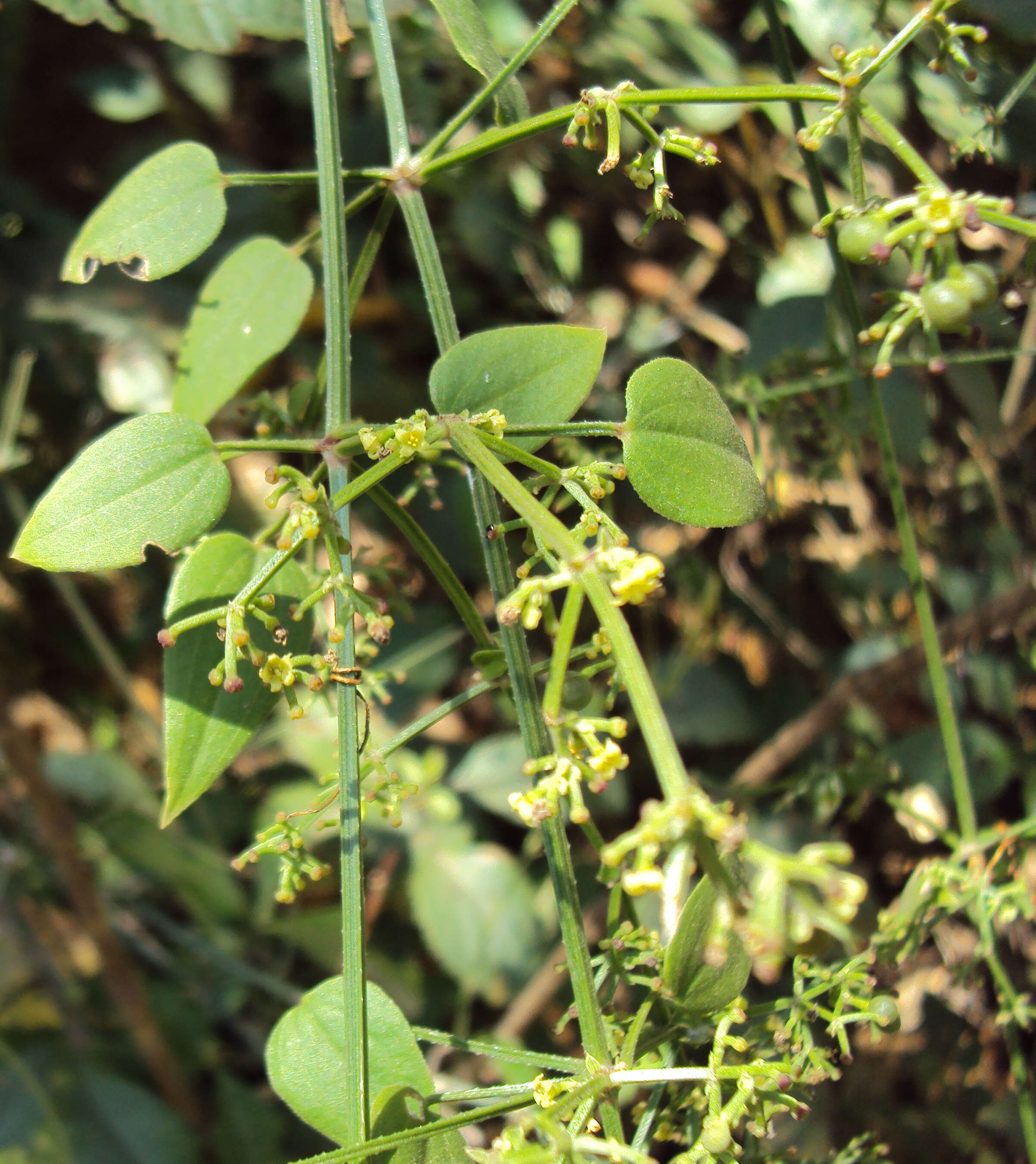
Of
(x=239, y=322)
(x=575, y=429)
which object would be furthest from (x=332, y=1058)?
(x=239, y=322)

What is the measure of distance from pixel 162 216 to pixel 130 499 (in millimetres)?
277

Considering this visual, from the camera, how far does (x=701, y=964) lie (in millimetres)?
543

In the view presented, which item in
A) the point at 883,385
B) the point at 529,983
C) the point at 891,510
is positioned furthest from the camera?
the point at 891,510

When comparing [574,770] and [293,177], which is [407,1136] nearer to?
[574,770]

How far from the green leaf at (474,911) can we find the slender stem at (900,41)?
101 cm

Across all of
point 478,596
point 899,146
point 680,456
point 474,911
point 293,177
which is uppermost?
point 293,177

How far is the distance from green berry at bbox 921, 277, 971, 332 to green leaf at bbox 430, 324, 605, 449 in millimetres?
189

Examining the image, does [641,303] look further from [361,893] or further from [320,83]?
[361,893]

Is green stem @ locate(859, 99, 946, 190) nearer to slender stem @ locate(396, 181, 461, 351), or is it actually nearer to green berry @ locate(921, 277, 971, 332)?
green berry @ locate(921, 277, 971, 332)

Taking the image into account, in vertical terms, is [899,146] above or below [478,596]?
above

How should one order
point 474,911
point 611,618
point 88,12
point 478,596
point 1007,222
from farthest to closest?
point 478,596 → point 474,911 → point 88,12 → point 1007,222 → point 611,618

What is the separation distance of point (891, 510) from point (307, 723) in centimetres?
88

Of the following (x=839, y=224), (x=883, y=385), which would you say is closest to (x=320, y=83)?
(x=839, y=224)

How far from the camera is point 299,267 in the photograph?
2.62 ft
